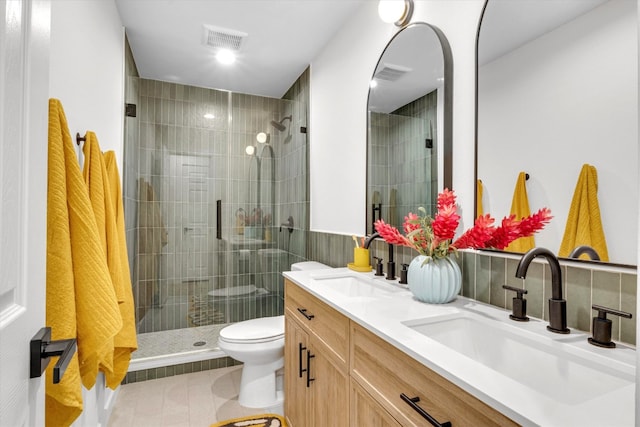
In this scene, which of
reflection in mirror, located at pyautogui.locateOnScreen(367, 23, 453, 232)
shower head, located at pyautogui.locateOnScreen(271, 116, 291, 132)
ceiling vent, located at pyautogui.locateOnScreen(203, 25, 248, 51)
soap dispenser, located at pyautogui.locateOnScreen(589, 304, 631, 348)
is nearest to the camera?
soap dispenser, located at pyautogui.locateOnScreen(589, 304, 631, 348)

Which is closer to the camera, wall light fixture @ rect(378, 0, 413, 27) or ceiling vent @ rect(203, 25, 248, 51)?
wall light fixture @ rect(378, 0, 413, 27)

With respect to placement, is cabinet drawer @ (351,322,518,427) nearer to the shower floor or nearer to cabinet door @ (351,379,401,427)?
cabinet door @ (351,379,401,427)

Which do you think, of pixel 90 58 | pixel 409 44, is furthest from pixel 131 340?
pixel 409 44

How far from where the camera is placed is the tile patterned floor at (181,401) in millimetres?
1979

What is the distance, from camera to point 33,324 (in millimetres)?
640

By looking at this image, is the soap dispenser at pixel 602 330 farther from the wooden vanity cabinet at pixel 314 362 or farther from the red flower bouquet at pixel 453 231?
the wooden vanity cabinet at pixel 314 362

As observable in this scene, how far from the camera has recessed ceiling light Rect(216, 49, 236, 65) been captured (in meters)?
2.76

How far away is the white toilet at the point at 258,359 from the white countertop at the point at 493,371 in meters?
0.93

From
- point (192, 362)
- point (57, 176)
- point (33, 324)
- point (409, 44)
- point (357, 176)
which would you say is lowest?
point (192, 362)

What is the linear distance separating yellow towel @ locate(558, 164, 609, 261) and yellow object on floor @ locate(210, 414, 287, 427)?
1.76 meters

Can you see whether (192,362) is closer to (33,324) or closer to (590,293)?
(33,324)

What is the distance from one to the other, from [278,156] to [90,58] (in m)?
1.65

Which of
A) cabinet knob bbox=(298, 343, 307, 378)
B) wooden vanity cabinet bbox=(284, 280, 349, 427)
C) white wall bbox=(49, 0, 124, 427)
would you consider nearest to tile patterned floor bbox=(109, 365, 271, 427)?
white wall bbox=(49, 0, 124, 427)

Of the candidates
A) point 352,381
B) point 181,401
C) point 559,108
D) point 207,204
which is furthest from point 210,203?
point 559,108
